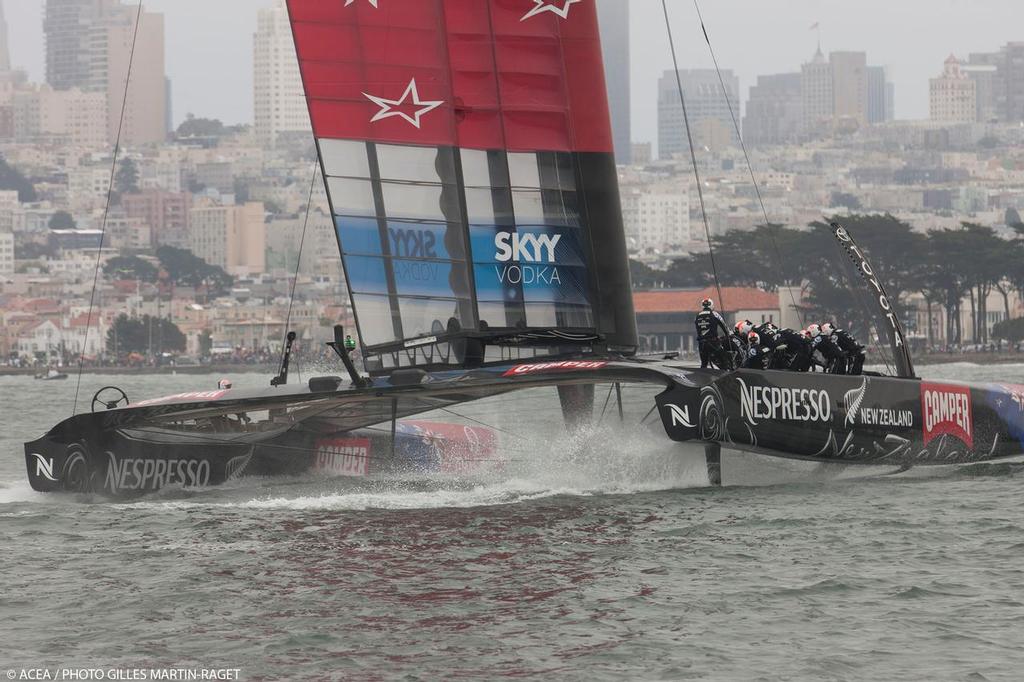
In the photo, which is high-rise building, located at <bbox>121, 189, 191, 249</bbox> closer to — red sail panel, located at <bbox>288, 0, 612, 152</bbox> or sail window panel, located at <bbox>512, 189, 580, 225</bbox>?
red sail panel, located at <bbox>288, 0, 612, 152</bbox>

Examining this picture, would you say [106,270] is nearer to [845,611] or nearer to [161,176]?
[161,176]

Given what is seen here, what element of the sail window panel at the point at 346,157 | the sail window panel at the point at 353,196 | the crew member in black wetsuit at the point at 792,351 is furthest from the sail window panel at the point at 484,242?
the crew member in black wetsuit at the point at 792,351

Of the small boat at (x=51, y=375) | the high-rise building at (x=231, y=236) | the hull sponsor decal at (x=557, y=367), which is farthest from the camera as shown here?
the high-rise building at (x=231, y=236)

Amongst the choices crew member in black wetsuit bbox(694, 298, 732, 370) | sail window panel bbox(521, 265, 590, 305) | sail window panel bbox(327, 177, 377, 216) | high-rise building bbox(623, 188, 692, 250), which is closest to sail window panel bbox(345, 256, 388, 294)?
sail window panel bbox(327, 177, 377, 216)

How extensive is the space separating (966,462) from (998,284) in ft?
186

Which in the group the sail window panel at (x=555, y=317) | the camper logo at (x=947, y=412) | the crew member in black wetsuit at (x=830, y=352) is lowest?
the camper logo at (x=947, y=412)

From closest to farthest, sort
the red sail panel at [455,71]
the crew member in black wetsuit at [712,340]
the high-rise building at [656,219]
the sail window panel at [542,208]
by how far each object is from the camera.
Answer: the crew member in black wetsuit at [712,340], the red sail panel at [455,71], the sail window panel at [542,208], the high-rise building at [656,219]

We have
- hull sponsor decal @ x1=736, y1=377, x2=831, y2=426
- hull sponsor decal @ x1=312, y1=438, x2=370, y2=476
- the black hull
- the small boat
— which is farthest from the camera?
the small boat

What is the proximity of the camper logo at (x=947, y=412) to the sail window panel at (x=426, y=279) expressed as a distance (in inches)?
129

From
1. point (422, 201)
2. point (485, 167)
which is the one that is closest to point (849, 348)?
point (485, 167)

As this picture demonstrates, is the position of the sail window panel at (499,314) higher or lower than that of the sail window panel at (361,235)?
lower

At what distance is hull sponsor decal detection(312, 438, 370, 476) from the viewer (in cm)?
1150

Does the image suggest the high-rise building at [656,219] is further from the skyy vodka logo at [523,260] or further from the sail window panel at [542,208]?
the skyy vodka logo at [523,260]

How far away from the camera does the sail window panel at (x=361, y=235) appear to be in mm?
11695
